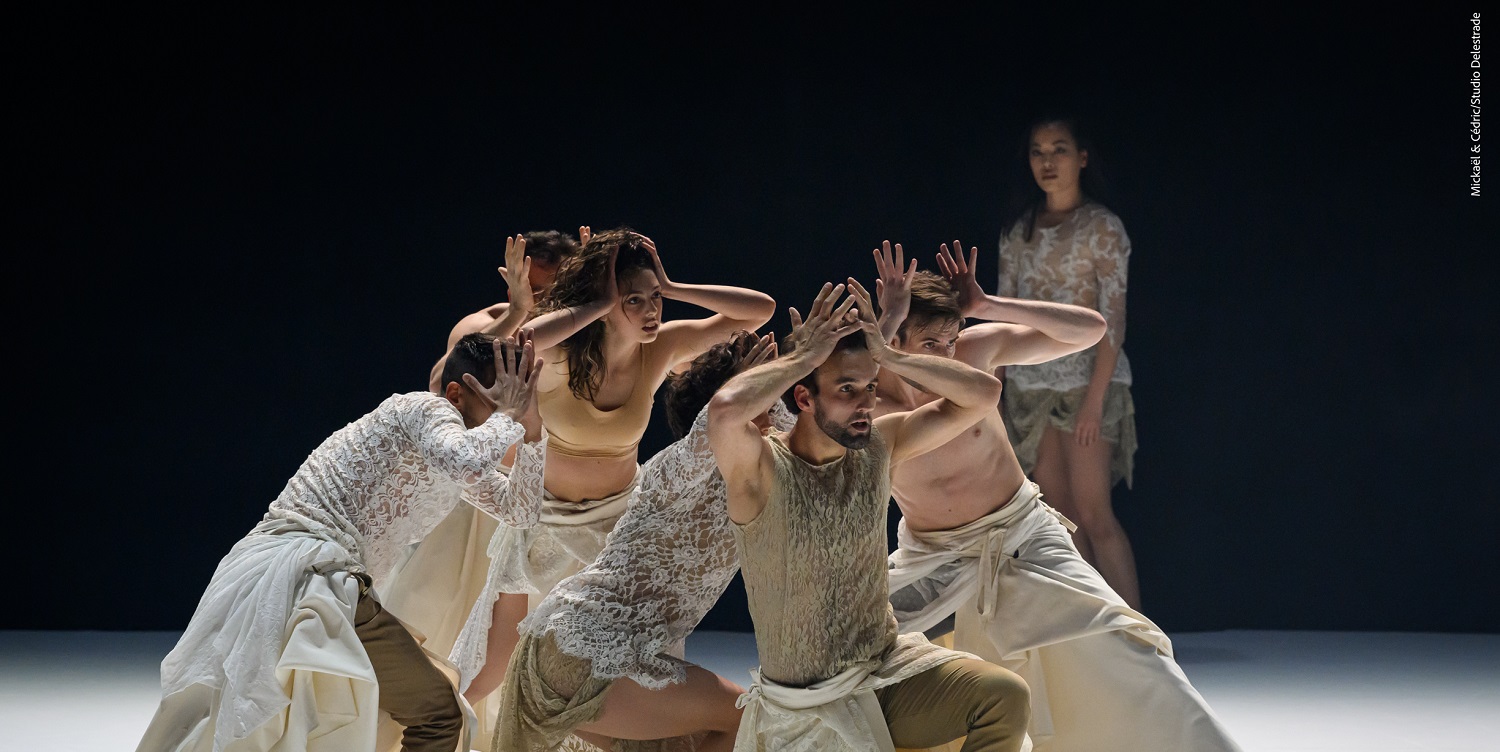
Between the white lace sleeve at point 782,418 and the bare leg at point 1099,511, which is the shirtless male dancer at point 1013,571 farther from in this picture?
the bare leg at point 1099,511

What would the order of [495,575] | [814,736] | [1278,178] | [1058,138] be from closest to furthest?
[814,736], [495,575], [1058,138], [1278,178]

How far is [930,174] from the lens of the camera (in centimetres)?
630

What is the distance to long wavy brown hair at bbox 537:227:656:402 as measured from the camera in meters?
4.20

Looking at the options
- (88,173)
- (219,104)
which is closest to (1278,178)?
(219,104)

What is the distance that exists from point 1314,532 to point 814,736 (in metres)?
3.88

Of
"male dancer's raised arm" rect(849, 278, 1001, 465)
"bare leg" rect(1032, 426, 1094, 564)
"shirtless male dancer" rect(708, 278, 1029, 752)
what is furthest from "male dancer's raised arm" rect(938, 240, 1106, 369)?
"bare leg" rect(1032, 426, 1094, 564)

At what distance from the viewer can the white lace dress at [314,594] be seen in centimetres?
307

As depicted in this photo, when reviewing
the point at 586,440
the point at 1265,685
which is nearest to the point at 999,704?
the point at 586,440

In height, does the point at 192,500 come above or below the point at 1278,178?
below

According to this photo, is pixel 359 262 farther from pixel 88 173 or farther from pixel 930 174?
pixel 930 174

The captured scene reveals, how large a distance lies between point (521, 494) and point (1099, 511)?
286 cm

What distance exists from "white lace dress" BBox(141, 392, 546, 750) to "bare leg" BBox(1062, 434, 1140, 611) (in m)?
2.90

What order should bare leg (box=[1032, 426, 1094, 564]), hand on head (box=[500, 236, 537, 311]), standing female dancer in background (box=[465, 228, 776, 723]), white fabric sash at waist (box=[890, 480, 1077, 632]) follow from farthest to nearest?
1. bare leg (box=[1032, 426, 1094, 564])
2. hand on head (box=[500, 236, 537, 311])
3. standing female dancer in background (box=[465, 228, 776, 723])
4. white fabric sash at waist (box=[890, 480, 1077, 632])

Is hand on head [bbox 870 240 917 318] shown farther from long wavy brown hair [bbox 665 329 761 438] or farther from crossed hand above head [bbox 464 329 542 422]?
crossed hand above head [bbox 464 329 542 422]
